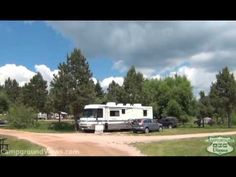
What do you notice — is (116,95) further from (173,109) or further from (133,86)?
(173,109)

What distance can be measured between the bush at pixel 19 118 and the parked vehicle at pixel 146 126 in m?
2.91

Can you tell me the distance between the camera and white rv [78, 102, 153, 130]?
1198 cm

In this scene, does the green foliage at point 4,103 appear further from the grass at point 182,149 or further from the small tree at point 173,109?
the small tree at point 173,109

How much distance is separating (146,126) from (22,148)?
5.72m

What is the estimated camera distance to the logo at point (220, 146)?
332 inches

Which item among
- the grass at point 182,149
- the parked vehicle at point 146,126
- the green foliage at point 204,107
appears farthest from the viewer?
the parked vehicle at point 146,126

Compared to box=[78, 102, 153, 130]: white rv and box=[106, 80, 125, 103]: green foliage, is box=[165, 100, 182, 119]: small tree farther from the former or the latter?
box=[106, 80, 125, 103]: green foliage

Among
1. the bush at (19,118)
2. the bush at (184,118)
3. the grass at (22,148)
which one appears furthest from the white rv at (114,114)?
the grass at (22,148)

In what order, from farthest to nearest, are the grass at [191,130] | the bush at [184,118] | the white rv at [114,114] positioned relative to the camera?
the white rv at [114,114] → the bush at [184,118] → the grass at [191,130]
